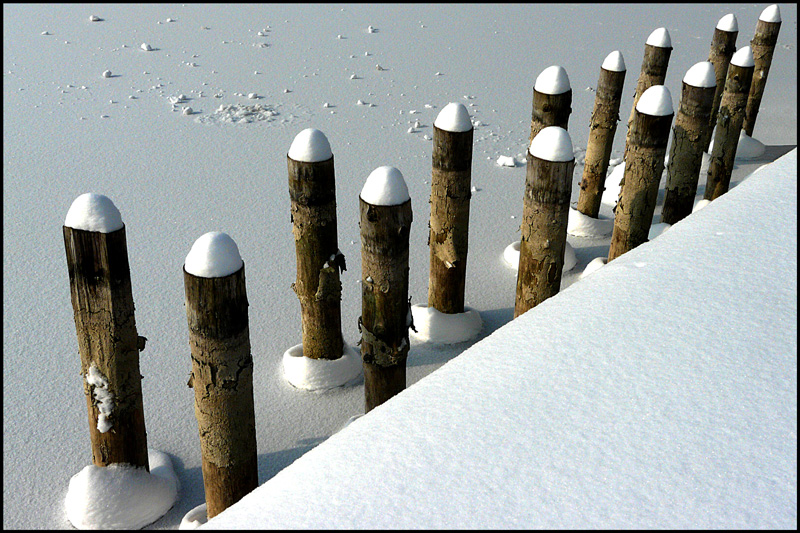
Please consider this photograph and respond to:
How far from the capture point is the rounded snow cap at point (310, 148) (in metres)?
4.06

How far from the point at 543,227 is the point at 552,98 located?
1.36 m

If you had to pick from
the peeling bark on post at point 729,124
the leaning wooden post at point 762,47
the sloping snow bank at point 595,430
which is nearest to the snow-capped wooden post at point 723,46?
the leaning wooden post at point 762,47

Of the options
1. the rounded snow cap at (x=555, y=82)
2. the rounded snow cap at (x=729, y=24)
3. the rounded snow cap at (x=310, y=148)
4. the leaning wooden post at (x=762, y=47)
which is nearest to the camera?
the rounded snow cap at (x=310, y=148)

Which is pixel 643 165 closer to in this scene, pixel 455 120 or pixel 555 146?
pixel 555 146

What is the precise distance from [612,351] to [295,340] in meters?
2.71

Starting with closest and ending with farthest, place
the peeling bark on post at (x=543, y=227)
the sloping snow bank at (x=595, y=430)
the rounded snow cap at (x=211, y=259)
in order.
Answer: the sloping snow bank at (x=595, y=430) → the rounded snow cap at (x=211, y=259) → the peeling bark on post at (x=543, y=227)

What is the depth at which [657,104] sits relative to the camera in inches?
192

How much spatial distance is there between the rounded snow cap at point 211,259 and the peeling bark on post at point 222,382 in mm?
25

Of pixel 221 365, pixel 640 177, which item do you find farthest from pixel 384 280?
pixel 640 177

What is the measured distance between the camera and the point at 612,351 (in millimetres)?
2840

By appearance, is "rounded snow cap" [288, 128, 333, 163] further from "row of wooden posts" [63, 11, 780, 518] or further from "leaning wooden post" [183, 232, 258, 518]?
"leaning wooden post" [183, 232, 258, 518]

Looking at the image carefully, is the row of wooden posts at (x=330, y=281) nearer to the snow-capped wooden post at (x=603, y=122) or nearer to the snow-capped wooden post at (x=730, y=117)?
the snow-capped wooden post at (x=603, y=122)

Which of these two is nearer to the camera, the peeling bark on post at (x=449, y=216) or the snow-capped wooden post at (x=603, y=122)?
the peeling bark on post at (x=449, y=216)

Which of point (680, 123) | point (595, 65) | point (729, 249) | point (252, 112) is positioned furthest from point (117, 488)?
point (595, 65)
